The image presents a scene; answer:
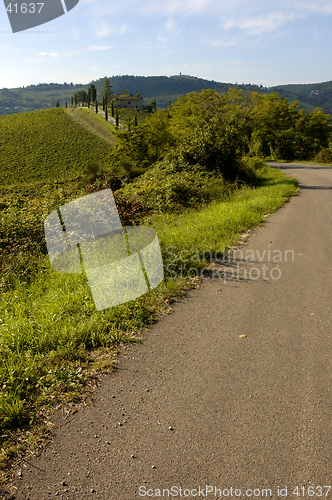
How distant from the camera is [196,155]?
16.9 m

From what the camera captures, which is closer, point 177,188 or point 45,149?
point 177,188

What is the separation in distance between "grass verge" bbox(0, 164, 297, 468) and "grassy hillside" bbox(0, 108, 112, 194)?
4233 centimetres

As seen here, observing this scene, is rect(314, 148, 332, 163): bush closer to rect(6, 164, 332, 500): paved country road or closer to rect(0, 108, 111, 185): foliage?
rect(0, 108, 111, 185): foliage

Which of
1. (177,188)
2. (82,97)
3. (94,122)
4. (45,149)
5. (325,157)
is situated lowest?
(177,188)

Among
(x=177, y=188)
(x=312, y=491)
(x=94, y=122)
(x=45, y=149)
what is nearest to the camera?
(x=312, y=491)

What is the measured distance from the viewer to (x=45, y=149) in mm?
71000

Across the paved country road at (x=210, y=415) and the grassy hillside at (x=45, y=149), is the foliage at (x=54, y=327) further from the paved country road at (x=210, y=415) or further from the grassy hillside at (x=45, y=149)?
the grassy hillside at (x=45, y=149)

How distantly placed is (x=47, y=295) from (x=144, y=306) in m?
1.49

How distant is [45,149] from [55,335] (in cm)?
7541

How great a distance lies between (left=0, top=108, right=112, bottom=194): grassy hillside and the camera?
57000 mm

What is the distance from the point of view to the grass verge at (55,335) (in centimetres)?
283

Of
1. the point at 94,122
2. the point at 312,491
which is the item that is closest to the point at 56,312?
the point at 312,491

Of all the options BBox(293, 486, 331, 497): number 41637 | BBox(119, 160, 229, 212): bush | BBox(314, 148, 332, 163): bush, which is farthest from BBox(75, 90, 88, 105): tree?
BBox(293, 486, 331, 497): number 41637

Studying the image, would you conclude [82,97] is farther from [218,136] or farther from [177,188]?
[177,188]
